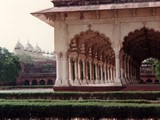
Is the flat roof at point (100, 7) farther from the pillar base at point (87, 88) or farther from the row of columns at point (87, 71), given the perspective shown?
the row of columns at point (87, 71)

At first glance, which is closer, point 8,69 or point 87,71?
point 87,71

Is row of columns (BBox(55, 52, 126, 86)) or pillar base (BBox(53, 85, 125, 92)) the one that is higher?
row of columns (BBox(55, 52, 126, 86))

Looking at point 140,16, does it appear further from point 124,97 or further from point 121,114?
point 121,114

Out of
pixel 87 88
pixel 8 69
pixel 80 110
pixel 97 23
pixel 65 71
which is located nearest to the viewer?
pixel 80 110

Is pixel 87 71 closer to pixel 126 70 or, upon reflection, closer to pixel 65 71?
pixel 126 70

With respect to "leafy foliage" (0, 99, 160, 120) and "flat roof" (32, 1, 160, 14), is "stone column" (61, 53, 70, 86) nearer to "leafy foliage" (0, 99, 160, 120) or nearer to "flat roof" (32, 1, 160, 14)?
"flat roof" (32, 1, 160, 14)

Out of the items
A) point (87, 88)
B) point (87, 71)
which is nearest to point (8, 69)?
point (87, 71)

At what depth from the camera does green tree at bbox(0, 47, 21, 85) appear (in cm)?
5350

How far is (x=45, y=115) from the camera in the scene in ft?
32.7

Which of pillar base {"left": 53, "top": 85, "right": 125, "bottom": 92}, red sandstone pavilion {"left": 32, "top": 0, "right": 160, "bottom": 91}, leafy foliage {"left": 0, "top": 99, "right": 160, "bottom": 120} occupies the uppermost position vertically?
red sandstone pavilion {"left": 32, "top": 0, "right": 160, "bottom": 91}

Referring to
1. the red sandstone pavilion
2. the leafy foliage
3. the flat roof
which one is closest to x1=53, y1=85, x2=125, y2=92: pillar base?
the red sandstone pavilion

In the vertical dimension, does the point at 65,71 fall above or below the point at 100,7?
below

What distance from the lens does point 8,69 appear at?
53.5 m

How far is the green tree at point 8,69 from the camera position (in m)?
53.5
